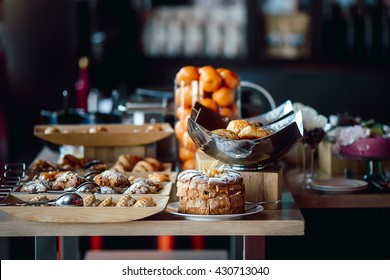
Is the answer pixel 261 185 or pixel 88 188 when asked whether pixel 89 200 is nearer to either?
pixel 88 188

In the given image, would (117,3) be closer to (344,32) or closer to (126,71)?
(126,71)

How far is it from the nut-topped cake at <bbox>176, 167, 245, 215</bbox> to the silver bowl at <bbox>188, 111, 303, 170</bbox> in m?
0.14

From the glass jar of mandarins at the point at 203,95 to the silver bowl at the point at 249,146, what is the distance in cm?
69

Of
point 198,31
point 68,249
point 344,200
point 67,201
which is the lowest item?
point 68,249

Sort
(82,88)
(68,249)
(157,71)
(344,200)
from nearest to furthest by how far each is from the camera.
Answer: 1. (344,200)
2. (68,249)
3. (82,88)
4. (157,71)

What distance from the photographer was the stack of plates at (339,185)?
2.99 m

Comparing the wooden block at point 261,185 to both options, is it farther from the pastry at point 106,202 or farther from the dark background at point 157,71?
the dark background at point 157,71

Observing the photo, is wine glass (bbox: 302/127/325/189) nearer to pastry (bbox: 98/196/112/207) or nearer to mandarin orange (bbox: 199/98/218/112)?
mandarin orange (bbox: 199/98/218/112)

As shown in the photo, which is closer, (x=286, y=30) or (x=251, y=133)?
(x=251, y=133)

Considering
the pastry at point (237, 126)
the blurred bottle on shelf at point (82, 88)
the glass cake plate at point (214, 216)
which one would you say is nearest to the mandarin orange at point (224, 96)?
the pastry at point (237, 126)

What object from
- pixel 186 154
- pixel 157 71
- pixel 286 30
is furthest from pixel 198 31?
pixel 186 154

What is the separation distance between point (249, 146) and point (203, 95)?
2.78 ft

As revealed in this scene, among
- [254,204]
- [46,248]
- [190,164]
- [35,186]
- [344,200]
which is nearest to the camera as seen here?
[254,204]

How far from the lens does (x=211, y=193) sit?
2223 mm
